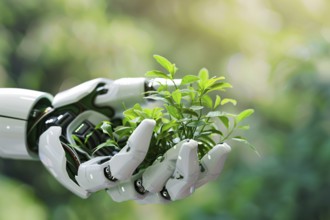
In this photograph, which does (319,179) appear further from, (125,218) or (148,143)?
(148,143)

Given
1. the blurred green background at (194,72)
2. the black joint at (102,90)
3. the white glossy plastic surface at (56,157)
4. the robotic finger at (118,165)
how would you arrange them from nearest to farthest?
the robotic finger at (118,165) < the white glossy plastic surface at (56,157) < the black joint at (102,90) < the blurred green background at (194,72)

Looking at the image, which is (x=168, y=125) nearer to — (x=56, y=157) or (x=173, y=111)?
(x=173, y=111)

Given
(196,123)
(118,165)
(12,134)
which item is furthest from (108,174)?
(12,134)

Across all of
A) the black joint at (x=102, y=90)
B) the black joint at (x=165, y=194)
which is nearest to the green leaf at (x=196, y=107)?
the black joint at (x=165, y=194)

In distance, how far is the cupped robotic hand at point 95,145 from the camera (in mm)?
887

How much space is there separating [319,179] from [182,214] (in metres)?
0.50

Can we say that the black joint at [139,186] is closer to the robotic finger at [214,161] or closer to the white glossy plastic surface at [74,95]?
the robotic finger at [214,161]

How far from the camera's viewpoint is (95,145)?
105 cm

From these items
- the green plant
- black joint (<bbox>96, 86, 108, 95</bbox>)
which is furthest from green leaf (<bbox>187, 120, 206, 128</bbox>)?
black joint (<bbox>96, 86, 108, 95</bbox>)

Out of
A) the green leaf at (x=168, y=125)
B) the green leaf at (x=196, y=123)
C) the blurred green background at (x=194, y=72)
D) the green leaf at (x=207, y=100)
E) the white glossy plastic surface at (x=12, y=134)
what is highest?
the green leaf at (x=207, y=100)

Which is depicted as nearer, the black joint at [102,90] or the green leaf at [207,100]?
the green leaf at [207,100]

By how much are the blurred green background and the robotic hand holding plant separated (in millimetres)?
1304

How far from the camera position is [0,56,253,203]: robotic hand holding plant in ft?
2.93

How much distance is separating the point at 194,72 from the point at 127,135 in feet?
6.46
